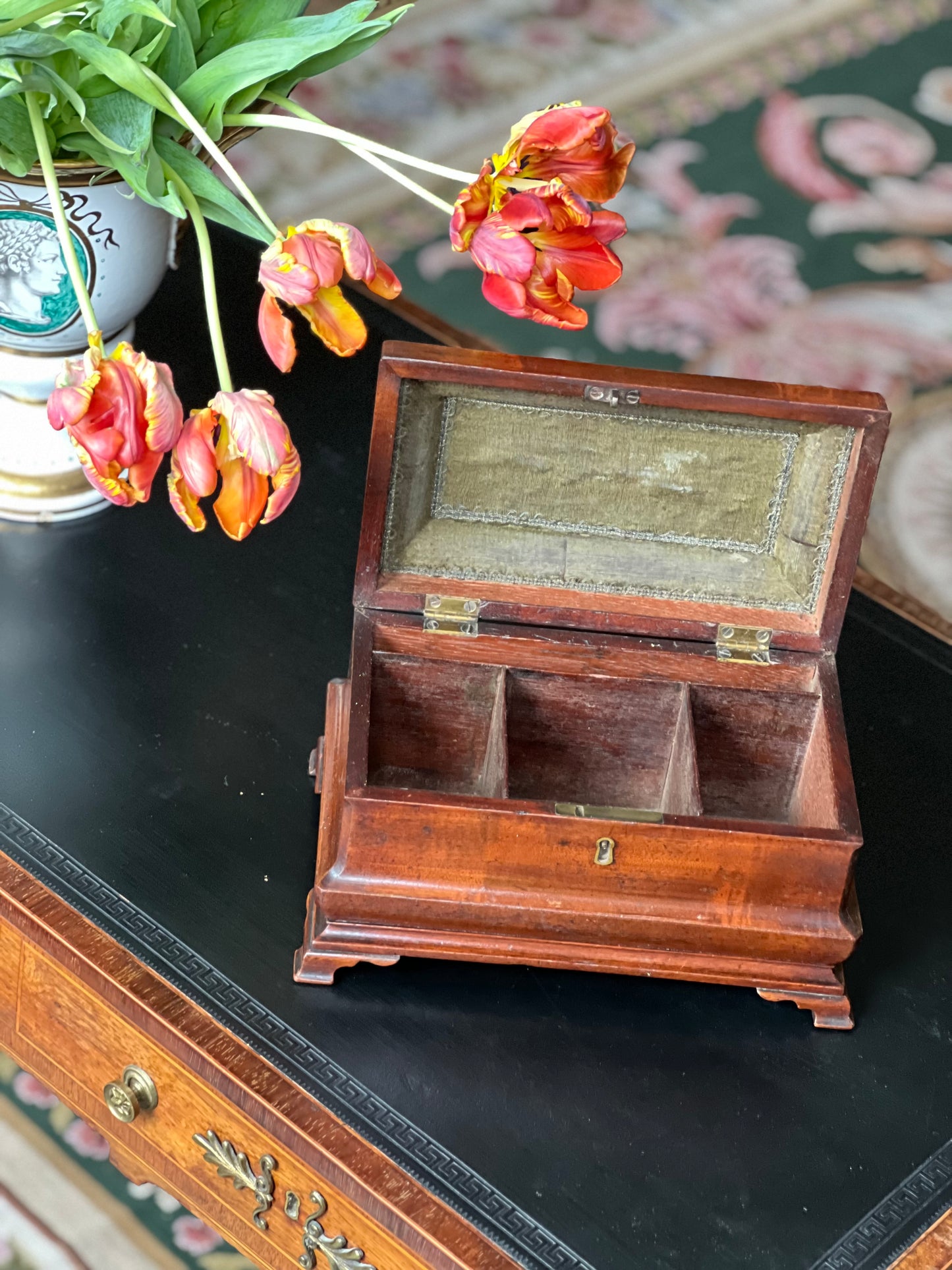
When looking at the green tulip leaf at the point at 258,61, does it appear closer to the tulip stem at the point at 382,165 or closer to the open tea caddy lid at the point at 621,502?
the tulip stem at the point at 382,165

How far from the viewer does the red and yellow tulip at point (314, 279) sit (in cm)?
86

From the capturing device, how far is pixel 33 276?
112 centimetres

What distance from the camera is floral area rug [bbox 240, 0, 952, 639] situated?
95.8 inches

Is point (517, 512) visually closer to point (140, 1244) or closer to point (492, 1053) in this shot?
point (492, 1053)

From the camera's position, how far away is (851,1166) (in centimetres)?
97

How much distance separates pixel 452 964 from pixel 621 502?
13.4 inches

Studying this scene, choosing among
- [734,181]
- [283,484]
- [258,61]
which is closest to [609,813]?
[283,484]

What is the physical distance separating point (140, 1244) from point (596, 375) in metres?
0.81

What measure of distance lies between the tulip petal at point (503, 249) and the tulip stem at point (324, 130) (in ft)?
0.09

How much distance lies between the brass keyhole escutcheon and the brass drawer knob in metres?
0.34

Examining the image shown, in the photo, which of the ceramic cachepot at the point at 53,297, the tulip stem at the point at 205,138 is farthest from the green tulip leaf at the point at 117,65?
the ceramic cachepot at the point at 53,297

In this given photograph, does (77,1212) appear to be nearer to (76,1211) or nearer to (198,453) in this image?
(76,1211)

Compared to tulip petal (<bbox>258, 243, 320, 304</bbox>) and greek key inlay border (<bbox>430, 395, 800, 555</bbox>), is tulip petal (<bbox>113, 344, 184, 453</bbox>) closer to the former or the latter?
tulip petal (<bbox>258, 243, 320, 304</bbox>)

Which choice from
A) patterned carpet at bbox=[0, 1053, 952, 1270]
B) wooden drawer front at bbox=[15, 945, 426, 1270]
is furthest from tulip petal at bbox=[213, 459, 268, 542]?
patterned carpet at bbox=[0, 1053, 952, 1270]
